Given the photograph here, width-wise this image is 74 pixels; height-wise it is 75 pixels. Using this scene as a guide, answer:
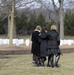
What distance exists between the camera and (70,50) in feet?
70.7

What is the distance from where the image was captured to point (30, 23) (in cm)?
5588

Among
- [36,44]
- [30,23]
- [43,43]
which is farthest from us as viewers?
[30,23]

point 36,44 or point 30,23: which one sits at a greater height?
point 30,23

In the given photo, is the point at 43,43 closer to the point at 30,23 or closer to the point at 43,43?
the point at 43,43

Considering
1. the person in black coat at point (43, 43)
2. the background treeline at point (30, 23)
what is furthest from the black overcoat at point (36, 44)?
the background treeline at point (30, 23)

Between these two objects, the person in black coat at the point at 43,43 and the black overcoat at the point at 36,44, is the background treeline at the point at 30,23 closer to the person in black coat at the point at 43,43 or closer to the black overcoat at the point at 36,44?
the black overcoat at the point at 36,44

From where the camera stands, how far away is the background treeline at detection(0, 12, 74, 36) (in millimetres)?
54256

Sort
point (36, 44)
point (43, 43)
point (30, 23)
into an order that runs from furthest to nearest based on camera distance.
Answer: point (30, 23) < point (36, 44) < point (43, 43)

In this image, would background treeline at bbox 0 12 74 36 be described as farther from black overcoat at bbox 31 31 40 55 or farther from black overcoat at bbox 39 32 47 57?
black overcoat at bbox 39 32 47 57

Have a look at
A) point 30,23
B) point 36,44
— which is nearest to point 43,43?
point 36,44

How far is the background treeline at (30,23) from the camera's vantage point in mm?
54256

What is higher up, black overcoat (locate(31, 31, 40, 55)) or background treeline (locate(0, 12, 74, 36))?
background treeline (locate(0, 12, 74, 36))

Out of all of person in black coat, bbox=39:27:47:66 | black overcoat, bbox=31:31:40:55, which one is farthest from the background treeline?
person in black coat, bbox=39:27:47:66

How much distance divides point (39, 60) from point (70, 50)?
9.24 meters
